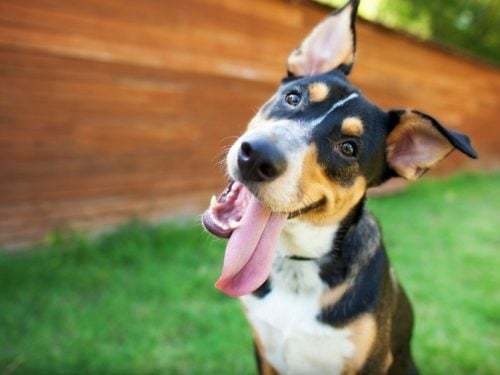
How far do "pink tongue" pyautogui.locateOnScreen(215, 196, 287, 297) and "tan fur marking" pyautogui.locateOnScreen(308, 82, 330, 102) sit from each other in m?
0.58

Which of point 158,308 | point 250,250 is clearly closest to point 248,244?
point 250,250

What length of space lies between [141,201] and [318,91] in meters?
3.68

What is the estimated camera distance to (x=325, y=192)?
7.96 ft

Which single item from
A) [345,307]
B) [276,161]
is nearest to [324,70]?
[276,161]

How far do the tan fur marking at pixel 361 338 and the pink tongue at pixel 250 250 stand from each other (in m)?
0.55

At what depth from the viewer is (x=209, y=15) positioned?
233 inches

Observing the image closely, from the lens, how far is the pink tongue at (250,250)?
2.39 m

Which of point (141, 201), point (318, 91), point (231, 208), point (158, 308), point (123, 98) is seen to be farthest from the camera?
point (141, 201)

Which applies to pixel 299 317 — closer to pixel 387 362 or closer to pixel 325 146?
pixel 387 362

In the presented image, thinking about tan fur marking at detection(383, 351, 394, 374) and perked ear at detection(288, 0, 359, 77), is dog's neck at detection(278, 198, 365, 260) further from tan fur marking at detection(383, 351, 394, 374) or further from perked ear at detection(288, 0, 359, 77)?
perked ear at detection(288, 0, 359, 77)

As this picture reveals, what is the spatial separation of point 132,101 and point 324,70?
9.70 feet

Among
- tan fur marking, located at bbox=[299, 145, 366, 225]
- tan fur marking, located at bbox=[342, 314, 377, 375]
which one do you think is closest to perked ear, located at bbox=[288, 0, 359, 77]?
tan fur marking, located at bbox=[299, 145, 366, 225]

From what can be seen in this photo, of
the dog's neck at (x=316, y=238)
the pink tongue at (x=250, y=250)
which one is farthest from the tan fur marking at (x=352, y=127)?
the pink tongue at (x=250, y=250)

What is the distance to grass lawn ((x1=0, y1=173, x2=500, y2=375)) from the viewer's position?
373 centimetres
